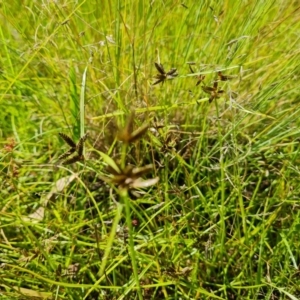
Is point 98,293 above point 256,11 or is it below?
below

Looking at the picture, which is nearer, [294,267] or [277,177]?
[294,267]

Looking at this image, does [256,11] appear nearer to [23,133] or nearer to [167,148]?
[167,148]

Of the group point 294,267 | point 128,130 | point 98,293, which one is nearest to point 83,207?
point 98,293

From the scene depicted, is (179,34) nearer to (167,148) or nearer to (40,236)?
(167,148)

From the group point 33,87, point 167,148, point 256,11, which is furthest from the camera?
point 33,87

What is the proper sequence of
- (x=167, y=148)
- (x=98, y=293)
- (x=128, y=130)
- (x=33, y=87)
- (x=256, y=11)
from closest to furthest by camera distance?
(x=128, y=130), (x=167, y=148), (x=98, y=293), (x=256, y=11), (x=33, y=87)

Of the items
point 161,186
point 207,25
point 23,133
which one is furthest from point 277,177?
point 23,133

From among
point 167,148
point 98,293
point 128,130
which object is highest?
point 128,130
